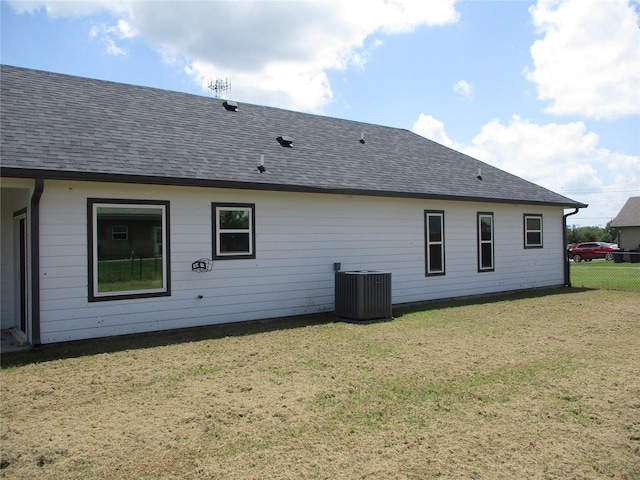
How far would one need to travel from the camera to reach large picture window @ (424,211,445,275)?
12977mm

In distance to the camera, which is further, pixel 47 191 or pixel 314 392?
pixel 47 191

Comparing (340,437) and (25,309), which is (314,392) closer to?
(340,437)

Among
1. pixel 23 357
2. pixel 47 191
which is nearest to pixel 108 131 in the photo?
pixel 47 191

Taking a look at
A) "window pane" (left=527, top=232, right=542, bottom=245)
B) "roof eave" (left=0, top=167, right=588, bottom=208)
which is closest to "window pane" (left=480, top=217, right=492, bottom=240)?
"roof eave" (left=0, top=167, right=588, bottom=208)

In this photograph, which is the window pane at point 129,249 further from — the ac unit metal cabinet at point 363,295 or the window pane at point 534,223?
the window pane at point 534,223

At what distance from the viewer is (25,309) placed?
859cm

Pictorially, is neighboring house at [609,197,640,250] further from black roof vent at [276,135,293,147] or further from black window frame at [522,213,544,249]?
black roof vent at [276,135,293,147]

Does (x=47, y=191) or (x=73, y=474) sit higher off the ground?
(x=47, y=191)

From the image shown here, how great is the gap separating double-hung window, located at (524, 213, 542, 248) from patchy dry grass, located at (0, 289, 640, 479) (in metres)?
7.31

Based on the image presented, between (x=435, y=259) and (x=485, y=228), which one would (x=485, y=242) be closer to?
(x=485, y=228)

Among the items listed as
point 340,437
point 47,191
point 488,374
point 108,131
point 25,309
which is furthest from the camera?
point 108,131

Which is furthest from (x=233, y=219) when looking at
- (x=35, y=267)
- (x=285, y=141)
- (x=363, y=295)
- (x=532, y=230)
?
(x=532, y=230)

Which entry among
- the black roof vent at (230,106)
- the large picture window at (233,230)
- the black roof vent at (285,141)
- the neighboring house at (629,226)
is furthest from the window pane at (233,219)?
the neighboring house at (629,226)

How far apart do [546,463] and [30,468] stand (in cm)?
380
